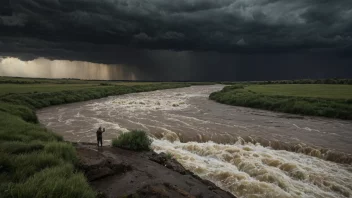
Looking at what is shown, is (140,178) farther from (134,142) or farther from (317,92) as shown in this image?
(317,92)

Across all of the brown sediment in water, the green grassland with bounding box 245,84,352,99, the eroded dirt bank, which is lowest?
the brown sediment in water

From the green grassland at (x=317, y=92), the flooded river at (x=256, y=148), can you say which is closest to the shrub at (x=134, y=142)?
the flooded river at (x=256, y=148)

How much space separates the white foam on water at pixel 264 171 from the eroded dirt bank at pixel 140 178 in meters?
1.94

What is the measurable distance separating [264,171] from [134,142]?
24.6ft

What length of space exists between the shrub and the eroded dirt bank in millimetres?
1414

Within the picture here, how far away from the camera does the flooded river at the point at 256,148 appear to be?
42.4 feet

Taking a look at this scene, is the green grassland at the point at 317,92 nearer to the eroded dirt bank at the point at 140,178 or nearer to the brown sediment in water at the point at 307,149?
the brown sediment in water at the point at 307,149

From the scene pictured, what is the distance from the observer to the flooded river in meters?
12.9

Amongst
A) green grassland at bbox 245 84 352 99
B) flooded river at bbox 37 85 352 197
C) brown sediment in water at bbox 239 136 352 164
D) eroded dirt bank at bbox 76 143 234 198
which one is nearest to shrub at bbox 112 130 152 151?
eroded dirt bank at bbox 76 143 234 198

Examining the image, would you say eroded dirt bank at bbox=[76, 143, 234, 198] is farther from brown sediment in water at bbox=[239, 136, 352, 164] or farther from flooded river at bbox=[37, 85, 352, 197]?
brown sediment in water at bbox=[239, 136, 352, 164]

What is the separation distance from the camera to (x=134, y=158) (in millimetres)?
13438

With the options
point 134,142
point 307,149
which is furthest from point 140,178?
point 307,149

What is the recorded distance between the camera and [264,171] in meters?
14.1

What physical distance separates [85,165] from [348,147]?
62.9 feet
